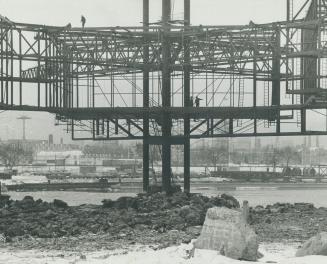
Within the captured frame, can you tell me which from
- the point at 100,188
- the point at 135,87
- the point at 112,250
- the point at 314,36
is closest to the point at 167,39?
the point at 135,87

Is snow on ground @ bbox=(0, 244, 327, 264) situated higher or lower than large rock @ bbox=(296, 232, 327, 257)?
lower

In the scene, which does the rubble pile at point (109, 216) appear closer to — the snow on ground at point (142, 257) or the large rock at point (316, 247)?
the snow on ground at point (142, 257)

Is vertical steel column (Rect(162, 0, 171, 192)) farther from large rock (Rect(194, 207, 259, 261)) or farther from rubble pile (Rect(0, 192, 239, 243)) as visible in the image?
large rock (Rect(194, 207, 259, 261))

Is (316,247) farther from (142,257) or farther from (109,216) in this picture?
(109,216)

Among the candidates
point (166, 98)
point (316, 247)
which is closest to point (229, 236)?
point (316, 247)

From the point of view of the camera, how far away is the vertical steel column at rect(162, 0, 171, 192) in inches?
1315

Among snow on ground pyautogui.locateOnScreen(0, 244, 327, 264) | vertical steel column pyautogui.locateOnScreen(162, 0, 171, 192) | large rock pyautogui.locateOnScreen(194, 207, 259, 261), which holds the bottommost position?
snow on ground pyautogui.locateOnScreen(0, 244, 327, 264)

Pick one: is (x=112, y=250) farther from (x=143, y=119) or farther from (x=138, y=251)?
(x=143, y=119)

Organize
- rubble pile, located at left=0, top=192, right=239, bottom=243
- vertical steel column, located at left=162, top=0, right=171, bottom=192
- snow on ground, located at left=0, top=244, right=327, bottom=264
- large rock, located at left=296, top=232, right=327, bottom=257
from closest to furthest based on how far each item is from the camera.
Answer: snow on ground, located at left=0, top=244, right=327, bottom=264 < large rock, located at left=296, top=232, right=327, bottom=257 < rubble pile, located at left=0, top=192, right=239, bottom=243 < vertical steel column, located at left=162, top=0, right=171, bottom=192

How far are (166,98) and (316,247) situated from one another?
18702 millimetres

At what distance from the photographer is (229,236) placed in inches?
650

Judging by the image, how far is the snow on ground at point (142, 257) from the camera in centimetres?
1600

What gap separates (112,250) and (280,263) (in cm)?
475

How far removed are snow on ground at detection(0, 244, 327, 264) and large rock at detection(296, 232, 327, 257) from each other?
23cm
